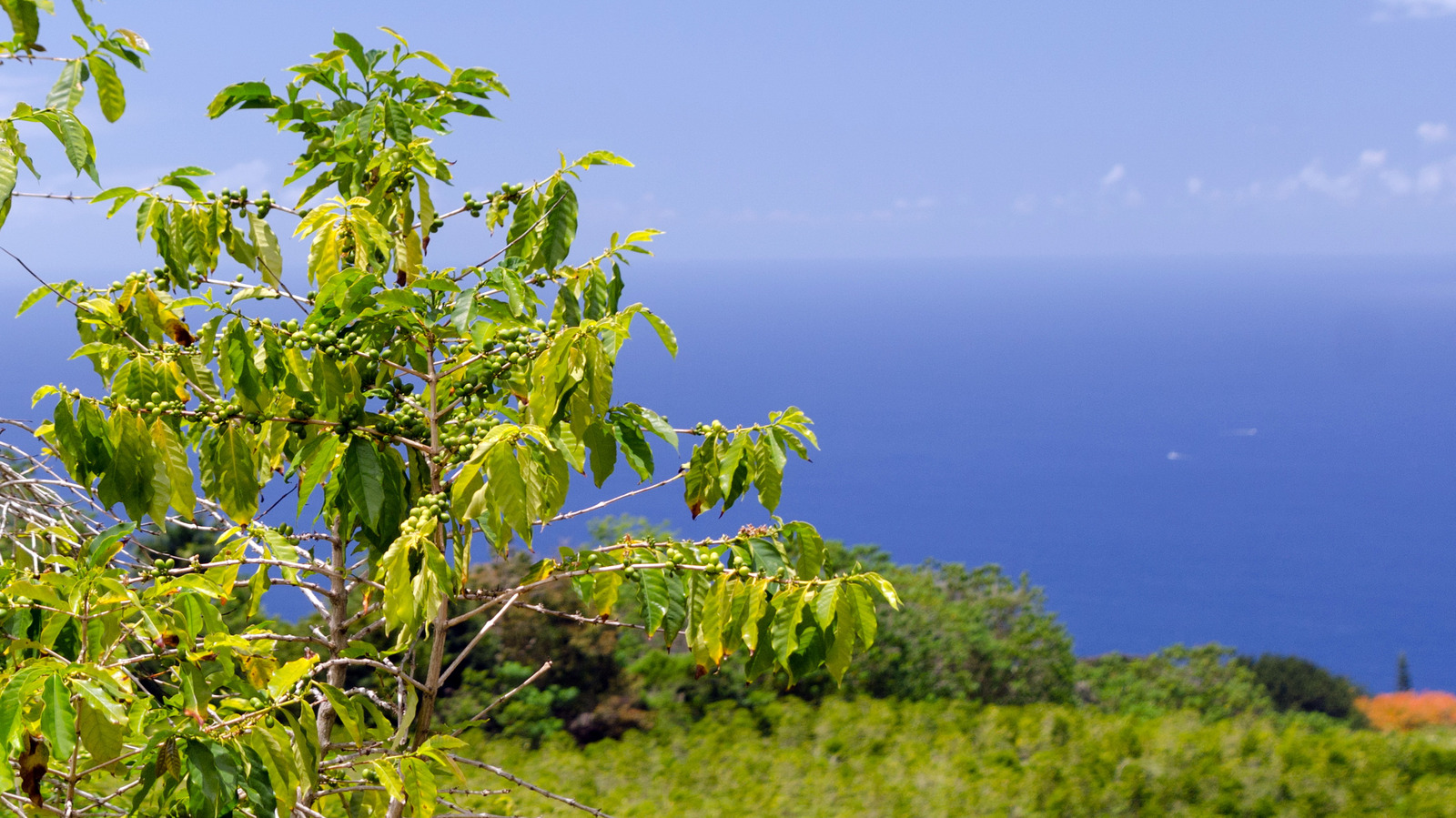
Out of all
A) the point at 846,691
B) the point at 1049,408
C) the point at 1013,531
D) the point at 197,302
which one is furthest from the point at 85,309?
the point at 1049,408

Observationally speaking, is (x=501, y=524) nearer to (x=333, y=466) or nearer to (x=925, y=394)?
(x=333, y=466)

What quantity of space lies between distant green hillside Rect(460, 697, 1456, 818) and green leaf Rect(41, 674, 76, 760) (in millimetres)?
3303

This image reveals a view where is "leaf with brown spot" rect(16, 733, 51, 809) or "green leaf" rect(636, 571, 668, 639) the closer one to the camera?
"leaf with brown spot" rect(16, 733, 51, 809)

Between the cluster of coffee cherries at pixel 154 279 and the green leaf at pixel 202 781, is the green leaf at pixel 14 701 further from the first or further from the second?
the cluster of coffee cherries at pixel 154 279

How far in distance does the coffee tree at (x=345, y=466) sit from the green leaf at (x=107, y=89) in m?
0.25

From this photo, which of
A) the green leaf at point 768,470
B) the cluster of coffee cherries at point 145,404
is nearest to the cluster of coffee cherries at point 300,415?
the cluster of coffee cherries at point 145,404

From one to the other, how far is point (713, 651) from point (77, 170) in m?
1.49

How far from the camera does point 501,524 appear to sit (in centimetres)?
180

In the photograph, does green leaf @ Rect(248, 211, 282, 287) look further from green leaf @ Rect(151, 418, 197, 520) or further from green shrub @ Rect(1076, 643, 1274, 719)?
green shrub @ Rect(1076, 643, 1274, 719)

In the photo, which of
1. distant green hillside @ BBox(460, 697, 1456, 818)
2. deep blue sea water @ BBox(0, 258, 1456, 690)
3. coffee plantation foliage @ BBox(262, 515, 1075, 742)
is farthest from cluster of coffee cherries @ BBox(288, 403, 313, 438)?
deep blue sea water @ BBox(0, 258, 1456, 690)

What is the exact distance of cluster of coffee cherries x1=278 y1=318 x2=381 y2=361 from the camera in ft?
6.49

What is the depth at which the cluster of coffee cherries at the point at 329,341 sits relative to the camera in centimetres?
198

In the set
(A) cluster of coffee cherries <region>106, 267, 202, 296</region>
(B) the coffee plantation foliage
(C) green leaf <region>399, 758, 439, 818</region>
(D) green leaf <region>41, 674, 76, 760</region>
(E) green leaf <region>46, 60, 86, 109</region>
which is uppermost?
(E) green leaf <region>46, 60, 86, 109</region>

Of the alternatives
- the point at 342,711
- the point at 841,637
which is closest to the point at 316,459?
the point at 342,711
